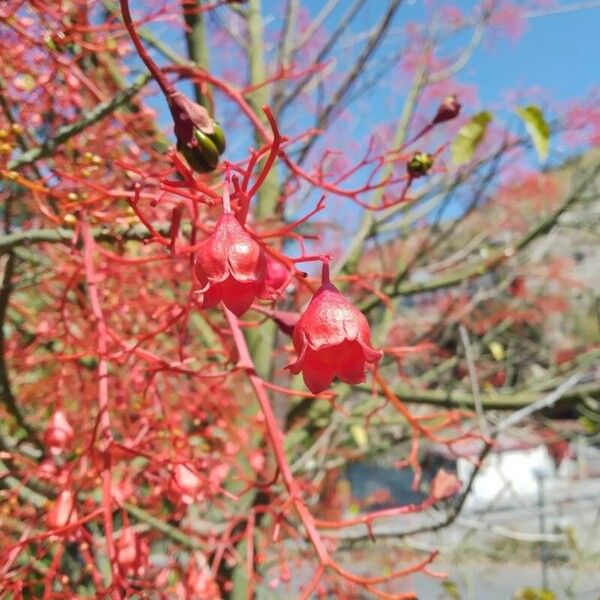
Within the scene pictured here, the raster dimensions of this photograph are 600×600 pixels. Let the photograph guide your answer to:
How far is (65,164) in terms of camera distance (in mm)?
1344

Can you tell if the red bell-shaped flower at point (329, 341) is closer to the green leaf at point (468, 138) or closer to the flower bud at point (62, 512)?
the flower bud at point (62, 512)

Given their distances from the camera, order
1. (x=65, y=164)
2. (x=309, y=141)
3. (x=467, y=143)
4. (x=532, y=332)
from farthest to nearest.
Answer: (x=532, y=332) → (x=309, y=141) → (x=65, y=164) → (x=467, y=143)

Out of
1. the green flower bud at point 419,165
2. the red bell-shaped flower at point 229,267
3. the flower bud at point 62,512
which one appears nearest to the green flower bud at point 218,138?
the red bell-shaped flower at point 229,267

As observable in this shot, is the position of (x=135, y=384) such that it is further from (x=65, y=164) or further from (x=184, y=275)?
(x=65, y=164)

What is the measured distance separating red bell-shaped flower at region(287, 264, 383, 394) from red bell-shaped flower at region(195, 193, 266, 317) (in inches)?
2.0

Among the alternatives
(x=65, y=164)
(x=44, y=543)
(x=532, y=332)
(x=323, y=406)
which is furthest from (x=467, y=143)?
(x=532, y=332)

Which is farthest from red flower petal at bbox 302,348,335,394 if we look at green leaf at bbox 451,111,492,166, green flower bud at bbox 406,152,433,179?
green leaf at bbox 451,111,492,166

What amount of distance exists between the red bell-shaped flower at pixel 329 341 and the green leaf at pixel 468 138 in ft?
2.73

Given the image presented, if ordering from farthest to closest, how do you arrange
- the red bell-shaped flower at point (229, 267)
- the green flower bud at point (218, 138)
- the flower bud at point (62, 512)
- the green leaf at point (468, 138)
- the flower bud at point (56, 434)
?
the green leaf at point (468, 138) < the flower bud at point (56, 434) < the flower bud at point (62, 512) < the green flower bud at point (218, 138) < the red bell-shaped flower at point (229, 267)

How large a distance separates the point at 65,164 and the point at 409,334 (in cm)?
383

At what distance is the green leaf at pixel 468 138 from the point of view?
123cm

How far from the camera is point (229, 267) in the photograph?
449 millimetres

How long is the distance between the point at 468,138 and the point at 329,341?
899 millimetres

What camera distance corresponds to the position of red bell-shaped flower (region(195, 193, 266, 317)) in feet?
1.48
